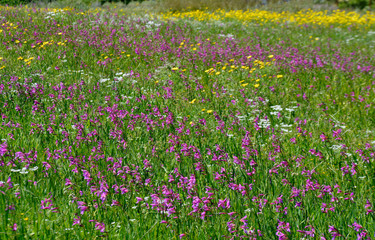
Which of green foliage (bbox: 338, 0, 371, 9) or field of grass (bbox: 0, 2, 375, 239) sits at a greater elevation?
green foliage (bbox: 338, 0, 371, 9)

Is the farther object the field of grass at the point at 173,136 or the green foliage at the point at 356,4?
the green foliage at the point at 356,4

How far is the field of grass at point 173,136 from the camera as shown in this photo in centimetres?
234

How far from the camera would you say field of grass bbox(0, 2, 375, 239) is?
92.0 inches

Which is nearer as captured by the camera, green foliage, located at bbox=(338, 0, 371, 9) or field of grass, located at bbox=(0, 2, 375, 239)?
field of grass, located at bbox=(0, 2, 375, 239)

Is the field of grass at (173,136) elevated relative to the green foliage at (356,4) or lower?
lower

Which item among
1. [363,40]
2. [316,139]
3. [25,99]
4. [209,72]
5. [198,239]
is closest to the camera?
[198,239]

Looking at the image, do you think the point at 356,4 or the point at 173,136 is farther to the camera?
the point at 356,4

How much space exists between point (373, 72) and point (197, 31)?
5.04m

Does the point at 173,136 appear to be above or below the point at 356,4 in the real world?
below

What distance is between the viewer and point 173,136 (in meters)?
3.34

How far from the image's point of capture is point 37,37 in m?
7.64

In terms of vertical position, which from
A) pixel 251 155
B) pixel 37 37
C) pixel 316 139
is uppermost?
pixel 37 37

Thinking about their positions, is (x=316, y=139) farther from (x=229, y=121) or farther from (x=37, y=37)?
(x=37, y=37)

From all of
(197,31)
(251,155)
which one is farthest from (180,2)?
(251,155)
